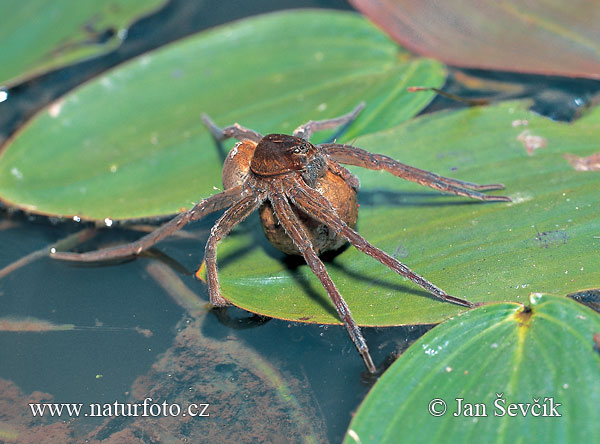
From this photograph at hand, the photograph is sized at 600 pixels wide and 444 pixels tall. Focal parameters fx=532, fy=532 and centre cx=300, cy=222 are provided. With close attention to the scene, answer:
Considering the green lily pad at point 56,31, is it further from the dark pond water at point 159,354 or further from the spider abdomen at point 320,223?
the spider abdomen at point 320,223

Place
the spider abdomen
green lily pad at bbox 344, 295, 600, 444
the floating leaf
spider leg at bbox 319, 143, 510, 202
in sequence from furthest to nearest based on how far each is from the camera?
1. the floating leaf
2. spider leg at bbox 319, 143, 510, 202
3. the spider abdomen
4. green lily pad at bbox 344, 295, 600, 444

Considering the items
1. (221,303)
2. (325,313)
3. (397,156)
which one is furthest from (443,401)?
(397,156)

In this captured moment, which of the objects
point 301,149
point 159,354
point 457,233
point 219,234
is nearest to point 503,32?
point 457,233

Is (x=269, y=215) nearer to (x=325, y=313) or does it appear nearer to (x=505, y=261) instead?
(x=325, y=313)

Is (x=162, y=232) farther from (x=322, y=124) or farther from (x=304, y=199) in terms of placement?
(x=322, y=124)

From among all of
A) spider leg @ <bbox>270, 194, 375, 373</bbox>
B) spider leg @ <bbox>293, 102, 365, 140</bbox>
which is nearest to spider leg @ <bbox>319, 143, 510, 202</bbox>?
spider leg @ <bbox>293, 102, 365, 140</bbox>

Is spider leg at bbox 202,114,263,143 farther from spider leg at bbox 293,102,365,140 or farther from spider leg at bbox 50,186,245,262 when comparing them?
spider leg at bbox 50,186,245,262

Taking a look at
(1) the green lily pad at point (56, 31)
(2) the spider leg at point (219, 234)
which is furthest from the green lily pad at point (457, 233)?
(1) the green lily pad at point (56, 31)
